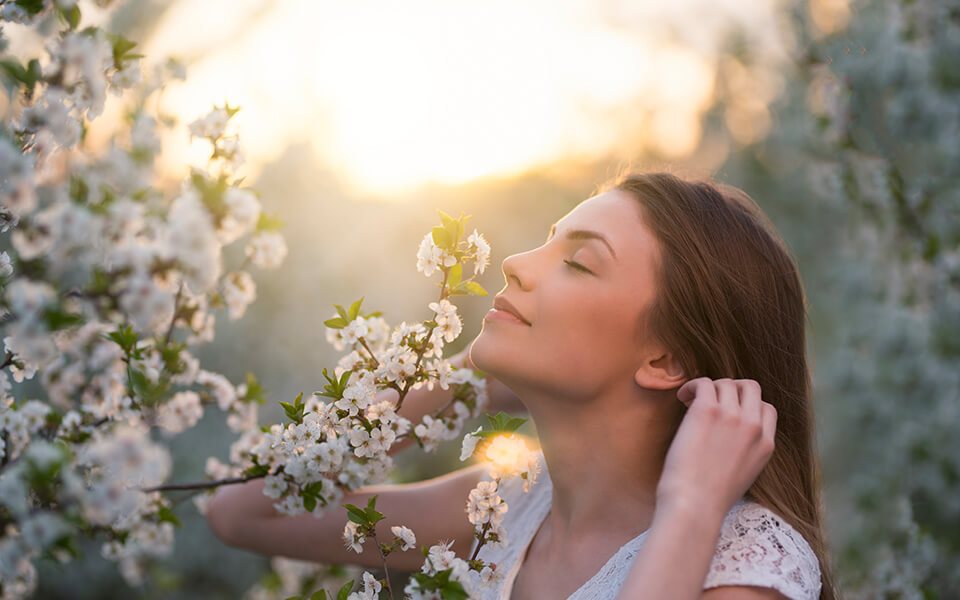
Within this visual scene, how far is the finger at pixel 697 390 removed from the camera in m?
1.45

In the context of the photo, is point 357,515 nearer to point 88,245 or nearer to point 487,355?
point 487,355

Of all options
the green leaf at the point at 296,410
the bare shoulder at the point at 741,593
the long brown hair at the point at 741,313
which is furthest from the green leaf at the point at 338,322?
the bare shoulder at the point at 741,593

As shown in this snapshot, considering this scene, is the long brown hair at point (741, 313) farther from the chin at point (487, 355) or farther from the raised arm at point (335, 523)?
the raised arm at point (335, 523)

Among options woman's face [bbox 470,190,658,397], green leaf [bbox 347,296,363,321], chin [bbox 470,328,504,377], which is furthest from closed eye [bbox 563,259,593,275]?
green leaf [bbox 347,296,363,321]

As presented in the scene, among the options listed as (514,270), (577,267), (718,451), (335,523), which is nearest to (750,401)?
(718,451)

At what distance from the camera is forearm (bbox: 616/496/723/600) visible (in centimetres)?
118

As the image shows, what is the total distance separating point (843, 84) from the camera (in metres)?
3.35

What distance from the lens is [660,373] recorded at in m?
1.67

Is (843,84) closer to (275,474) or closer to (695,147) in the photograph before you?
(275,474)

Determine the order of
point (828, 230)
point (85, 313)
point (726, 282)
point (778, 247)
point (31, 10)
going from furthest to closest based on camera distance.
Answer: point (828, 230) < point (778, 247) < point (726, 282) < point (31, 10) < point (85, 313)

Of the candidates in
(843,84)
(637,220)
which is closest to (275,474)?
(637,220)

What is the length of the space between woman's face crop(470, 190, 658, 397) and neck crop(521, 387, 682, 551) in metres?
0.08

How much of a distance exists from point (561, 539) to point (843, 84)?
2869 mm

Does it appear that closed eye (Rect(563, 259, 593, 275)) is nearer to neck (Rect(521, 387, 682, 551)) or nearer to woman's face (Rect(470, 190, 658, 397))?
woman's face (Rect(470, 190, 658, 397))
